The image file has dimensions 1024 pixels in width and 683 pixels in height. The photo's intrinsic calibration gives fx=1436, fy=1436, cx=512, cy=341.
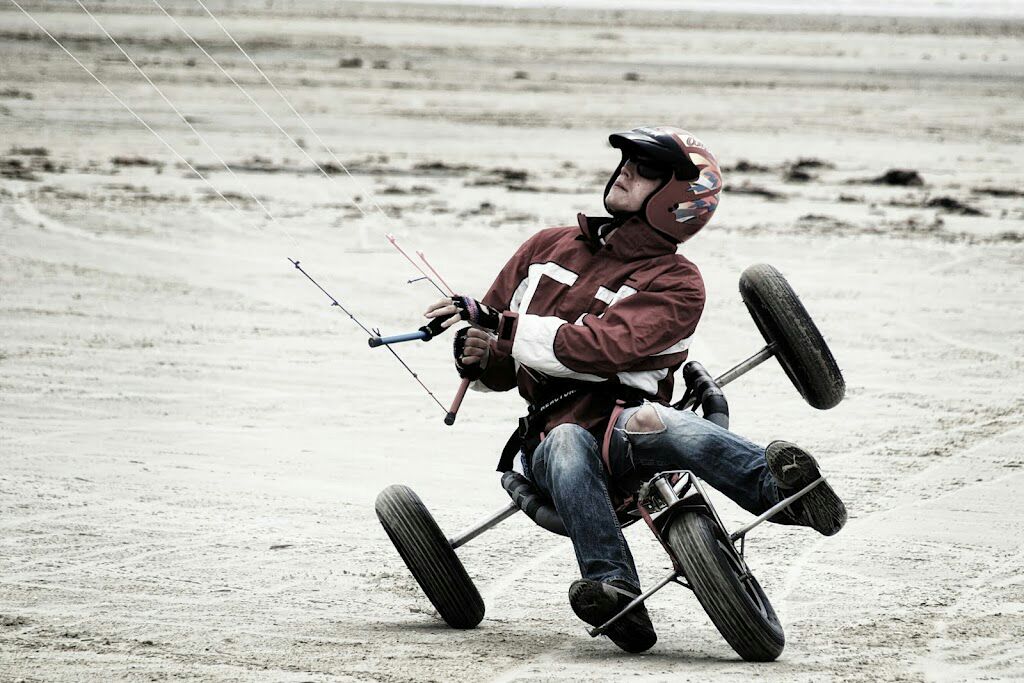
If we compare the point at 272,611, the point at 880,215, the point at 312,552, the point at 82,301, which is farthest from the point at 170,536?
the point at 880,215

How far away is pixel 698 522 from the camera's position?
425 cm

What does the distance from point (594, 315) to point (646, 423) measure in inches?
15.7

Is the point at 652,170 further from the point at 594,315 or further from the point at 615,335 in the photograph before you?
the point at 615,335

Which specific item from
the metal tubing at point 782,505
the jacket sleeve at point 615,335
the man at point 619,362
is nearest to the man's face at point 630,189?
the man at point 619,362

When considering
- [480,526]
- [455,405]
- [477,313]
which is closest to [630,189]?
[477,313]

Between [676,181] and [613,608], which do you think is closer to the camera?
[613,608]

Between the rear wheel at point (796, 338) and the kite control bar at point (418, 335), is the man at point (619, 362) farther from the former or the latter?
the rear wheel at point (796, 338)

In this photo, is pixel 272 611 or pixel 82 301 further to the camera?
pixel 82 301

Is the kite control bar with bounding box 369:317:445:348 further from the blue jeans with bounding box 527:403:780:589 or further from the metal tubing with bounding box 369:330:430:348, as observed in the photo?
the blue jeans with bounding box 527:403:780:589

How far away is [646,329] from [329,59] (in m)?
28.3

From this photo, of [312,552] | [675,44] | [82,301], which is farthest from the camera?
[675,44]

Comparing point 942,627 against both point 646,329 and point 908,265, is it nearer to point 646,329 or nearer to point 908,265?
point 646,329

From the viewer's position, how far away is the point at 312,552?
5688 millimetres

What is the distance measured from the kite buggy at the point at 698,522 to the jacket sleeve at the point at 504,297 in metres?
0.36
